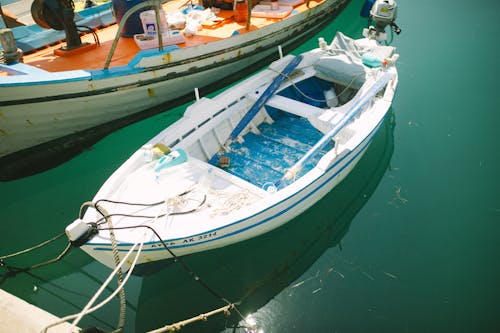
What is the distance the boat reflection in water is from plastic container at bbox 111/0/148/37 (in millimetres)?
5039

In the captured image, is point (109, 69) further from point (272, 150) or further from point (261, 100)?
point (272, 150)

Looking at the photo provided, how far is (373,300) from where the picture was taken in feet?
13.2

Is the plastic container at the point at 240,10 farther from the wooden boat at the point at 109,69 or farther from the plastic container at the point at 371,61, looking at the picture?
the plastic container at the point at 371,61

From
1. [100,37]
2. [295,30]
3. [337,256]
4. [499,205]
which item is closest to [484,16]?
[295,30]

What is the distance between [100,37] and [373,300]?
7.24 meters

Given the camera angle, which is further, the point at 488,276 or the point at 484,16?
the point at 484,16

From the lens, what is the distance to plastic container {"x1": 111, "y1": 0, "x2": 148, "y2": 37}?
6.49 m

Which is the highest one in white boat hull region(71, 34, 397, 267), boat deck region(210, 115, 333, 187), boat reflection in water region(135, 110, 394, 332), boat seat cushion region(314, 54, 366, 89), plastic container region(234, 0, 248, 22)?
plastic container region(234, 0, 248, 22)

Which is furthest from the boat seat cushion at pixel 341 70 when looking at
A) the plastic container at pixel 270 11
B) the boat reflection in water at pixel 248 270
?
the plastic container at pixel 270 11

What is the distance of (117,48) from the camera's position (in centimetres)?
677

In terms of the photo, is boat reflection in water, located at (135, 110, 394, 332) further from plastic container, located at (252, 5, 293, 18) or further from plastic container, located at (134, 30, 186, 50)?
plastic container, located at (252, 5, 293, 18)

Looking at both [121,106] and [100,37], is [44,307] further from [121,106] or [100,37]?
[100,37]

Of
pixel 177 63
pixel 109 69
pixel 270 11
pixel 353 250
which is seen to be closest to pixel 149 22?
pixel 177 63

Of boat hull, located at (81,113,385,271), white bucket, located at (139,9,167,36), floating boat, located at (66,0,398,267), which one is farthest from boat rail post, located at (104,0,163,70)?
boat hull, located at (81,113,385,271)
